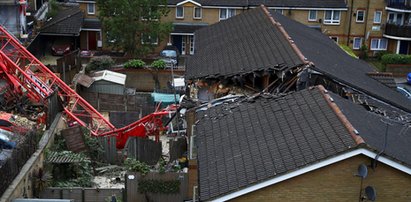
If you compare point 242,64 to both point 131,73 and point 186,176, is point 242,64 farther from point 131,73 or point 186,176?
point 131,73

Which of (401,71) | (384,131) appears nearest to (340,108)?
(384,131)

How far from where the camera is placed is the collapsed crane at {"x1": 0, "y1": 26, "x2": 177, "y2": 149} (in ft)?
86.6

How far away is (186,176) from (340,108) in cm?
618

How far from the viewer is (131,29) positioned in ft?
136

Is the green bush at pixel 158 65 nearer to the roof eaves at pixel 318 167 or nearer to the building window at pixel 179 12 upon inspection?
the building window at pixel 179 12

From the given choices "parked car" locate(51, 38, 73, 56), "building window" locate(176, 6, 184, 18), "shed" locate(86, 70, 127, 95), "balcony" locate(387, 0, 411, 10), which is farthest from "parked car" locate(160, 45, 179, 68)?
"balcony" locate(387, 0, 411, 10)

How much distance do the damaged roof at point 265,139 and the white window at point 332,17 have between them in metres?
→ 34.8

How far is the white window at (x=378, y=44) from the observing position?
51625mm

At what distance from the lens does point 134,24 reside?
41.7 metres

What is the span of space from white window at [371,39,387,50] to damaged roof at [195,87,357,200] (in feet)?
121

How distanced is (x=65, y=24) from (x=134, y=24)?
8.31 meters

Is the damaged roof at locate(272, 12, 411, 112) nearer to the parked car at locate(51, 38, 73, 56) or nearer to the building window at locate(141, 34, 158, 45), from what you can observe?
the building window at locate(141, 34, 158, 45)

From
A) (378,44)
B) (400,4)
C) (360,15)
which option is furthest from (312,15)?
(400,4)

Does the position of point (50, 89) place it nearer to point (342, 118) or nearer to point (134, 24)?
point (134, 24)
